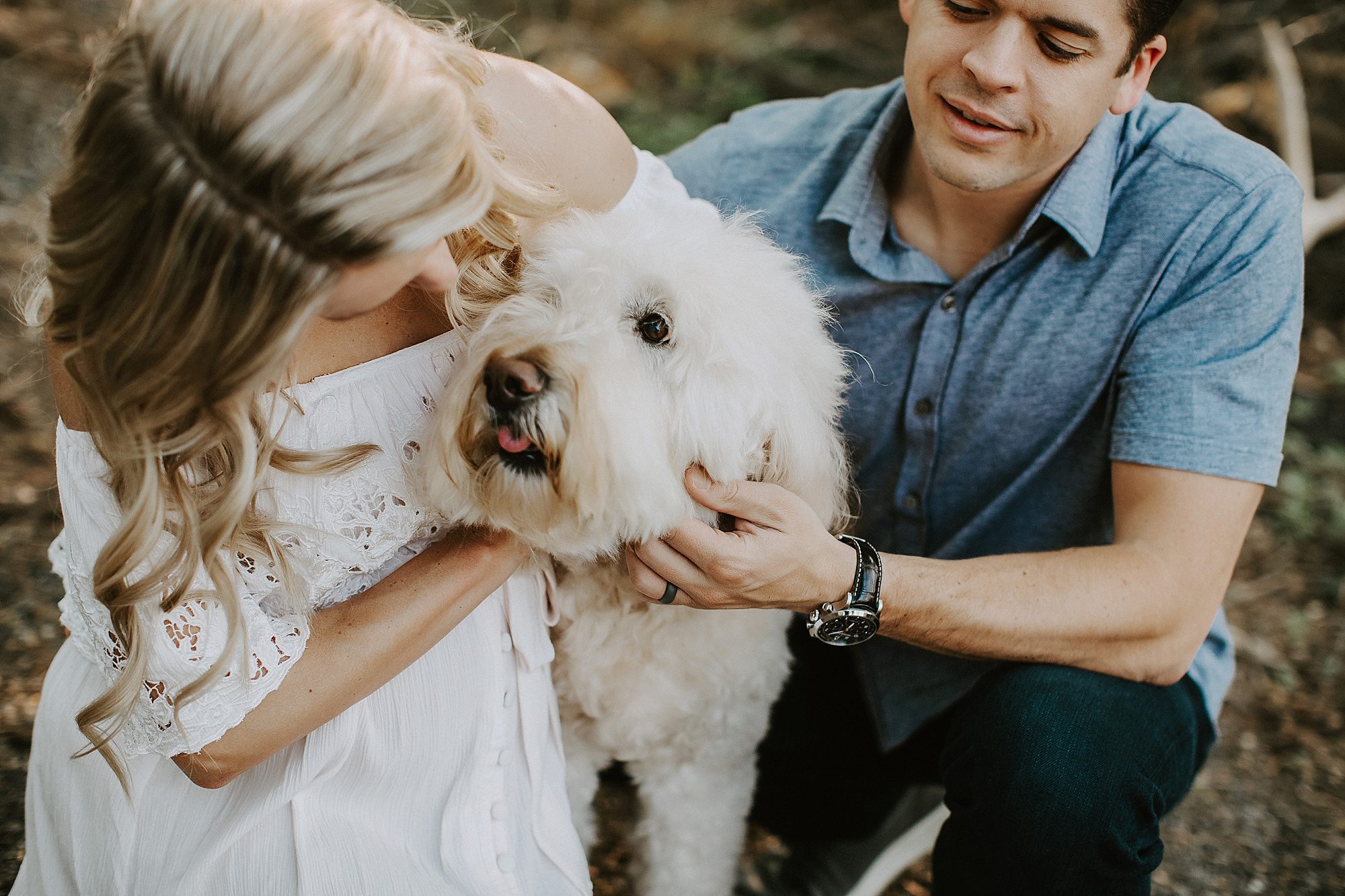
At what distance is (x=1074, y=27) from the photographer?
1583 millimetres

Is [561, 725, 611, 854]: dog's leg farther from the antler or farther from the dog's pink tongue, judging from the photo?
the antler

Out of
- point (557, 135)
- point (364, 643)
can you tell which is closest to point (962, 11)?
point (557, 135)

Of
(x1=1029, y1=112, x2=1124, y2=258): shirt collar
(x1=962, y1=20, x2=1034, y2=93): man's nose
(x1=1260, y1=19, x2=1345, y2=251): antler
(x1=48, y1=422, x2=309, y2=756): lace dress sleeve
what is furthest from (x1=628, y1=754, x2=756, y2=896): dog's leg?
(x1=1260, y1=19, x2=1345, y2=251): antler

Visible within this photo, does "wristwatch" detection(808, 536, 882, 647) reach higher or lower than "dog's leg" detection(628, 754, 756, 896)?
higher

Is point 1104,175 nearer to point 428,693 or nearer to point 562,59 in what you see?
point 428,693

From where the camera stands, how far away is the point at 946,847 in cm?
178

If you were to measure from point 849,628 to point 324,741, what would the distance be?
894 millimetres

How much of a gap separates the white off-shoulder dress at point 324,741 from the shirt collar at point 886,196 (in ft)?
3.10

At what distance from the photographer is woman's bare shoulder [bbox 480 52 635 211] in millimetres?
1552

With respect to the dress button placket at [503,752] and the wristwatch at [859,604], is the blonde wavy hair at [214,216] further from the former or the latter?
the wristwatch at [859,604]

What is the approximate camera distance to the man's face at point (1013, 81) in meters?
1.61

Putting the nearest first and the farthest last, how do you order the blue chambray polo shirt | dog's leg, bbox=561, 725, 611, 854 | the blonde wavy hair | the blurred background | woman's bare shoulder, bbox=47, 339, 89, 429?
the blonde wavy hair < woman's bare shoulder, bbox=47, 339, 89, 429 < the blue chambray polo shirt < dog's leg, bbox=561, 725, 611, 854 < the blurred background

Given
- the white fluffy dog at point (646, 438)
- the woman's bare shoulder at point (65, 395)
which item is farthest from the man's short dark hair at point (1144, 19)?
→ the woman's bare shoulder at point (65, 395)

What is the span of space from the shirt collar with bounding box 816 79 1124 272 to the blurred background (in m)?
0.78
